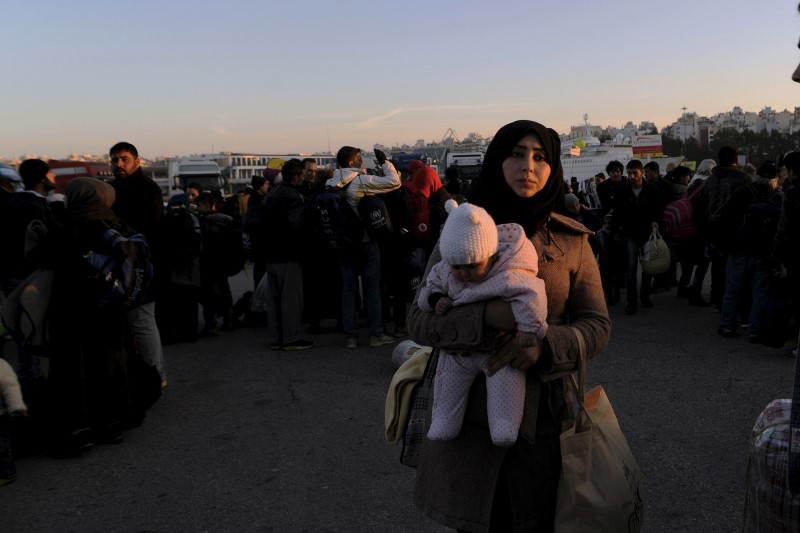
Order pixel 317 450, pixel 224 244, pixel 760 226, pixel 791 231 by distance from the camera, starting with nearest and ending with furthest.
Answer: pixel 317 450 → pixel 791 231 → pixel 760 226 → pixel 224 244

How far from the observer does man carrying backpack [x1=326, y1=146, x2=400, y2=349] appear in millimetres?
6941

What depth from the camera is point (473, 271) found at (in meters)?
A: 1.85

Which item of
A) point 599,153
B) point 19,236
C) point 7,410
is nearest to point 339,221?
point 19,236

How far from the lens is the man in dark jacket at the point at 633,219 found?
8.37 meters

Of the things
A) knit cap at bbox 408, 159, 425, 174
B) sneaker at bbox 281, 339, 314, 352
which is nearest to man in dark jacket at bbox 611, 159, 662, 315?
knit cap at bbox 408, 159, 425, 174

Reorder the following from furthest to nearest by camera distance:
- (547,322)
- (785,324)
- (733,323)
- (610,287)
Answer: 1. (610,287)
2. (733,323)
3. (785,324)
4. (547,322)

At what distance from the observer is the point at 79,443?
14.6ft

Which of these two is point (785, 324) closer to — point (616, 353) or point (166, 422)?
point (616, 353)

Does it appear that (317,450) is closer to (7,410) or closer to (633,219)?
(7,410)

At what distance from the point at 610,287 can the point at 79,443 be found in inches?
264

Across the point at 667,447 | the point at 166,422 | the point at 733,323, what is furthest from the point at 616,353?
the point at 166,422

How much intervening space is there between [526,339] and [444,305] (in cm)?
26

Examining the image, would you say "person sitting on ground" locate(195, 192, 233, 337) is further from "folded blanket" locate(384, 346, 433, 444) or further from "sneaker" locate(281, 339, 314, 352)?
"folded blanket" locate(384, 346, 433, 444)

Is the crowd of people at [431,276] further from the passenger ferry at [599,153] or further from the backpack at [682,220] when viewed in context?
the passenger ferry at [599,153]
